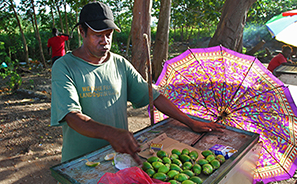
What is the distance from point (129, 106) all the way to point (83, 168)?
5024mm

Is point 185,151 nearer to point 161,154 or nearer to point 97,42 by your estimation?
point 161,154

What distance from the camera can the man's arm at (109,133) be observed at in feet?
4.33

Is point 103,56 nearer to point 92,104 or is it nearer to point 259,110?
point 92,104

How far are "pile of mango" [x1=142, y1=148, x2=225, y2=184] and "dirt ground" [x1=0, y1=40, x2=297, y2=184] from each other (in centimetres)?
245

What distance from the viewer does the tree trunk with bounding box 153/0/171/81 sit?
7.03 metres

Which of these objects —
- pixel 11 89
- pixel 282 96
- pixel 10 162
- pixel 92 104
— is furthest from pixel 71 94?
pixel 11 89

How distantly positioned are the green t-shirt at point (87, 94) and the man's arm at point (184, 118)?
35 centimetres

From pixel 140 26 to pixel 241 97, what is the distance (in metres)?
4.35

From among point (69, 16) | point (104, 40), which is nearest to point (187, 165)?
point (104, 40)

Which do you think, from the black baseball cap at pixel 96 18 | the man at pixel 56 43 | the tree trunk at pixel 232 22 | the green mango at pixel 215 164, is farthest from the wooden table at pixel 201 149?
the man at pixel 56 43

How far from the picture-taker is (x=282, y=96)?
1.88 meters

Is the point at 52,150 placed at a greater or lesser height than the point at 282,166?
lesser

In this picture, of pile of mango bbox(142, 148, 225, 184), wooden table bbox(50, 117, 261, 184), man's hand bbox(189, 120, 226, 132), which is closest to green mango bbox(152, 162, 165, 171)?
pile of mango bbox(142, 148, 225, 184)

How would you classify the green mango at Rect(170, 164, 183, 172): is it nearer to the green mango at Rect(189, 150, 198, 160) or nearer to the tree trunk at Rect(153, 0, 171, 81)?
the green mango at Rect(189, 150, 198, 160)
